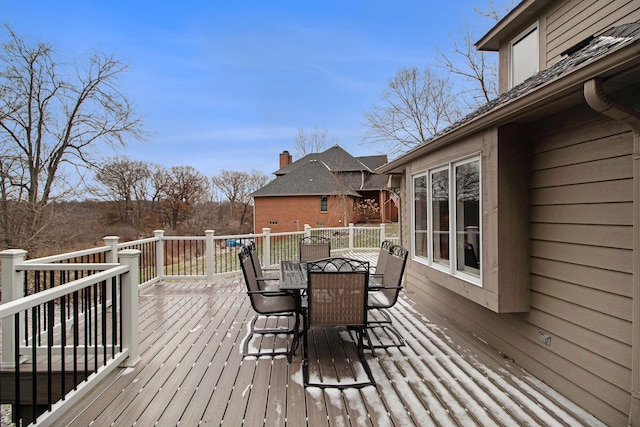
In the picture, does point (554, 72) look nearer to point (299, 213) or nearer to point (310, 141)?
point (299, 213)

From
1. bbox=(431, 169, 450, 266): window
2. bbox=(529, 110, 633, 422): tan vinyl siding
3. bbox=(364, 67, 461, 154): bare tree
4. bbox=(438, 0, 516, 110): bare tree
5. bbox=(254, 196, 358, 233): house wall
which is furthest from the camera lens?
bbox=(254, 196, 358, 233): house wall

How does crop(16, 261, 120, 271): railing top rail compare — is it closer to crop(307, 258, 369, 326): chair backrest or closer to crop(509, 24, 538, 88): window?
crop(307, 258, 369, 326): chair backrest

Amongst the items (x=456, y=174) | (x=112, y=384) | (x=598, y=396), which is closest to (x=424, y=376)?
(x=598, y=396)

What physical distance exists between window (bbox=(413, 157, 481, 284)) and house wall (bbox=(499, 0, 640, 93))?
7.60 ft

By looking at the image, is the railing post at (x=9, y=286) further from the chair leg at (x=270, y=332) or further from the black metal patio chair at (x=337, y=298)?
the black metal patio chair at (x=337, y=298)

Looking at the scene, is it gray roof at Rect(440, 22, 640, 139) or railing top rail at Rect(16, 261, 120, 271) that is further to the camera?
railing top rail at Rect(16, 261, 120, 271)

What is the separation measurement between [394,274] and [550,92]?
7.05 ft

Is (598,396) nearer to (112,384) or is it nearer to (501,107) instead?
(501,107)

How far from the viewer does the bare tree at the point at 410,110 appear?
16.2 metres

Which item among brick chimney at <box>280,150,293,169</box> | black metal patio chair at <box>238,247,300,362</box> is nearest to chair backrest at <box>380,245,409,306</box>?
black metal patio chair at <box>238,247,300,362</box>

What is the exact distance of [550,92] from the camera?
7.00 feet

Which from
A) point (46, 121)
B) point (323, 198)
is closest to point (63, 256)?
point (46, 121)

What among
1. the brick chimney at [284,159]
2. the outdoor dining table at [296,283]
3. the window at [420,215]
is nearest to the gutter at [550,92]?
the window at [420,215]

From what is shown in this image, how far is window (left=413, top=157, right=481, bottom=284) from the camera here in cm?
332
